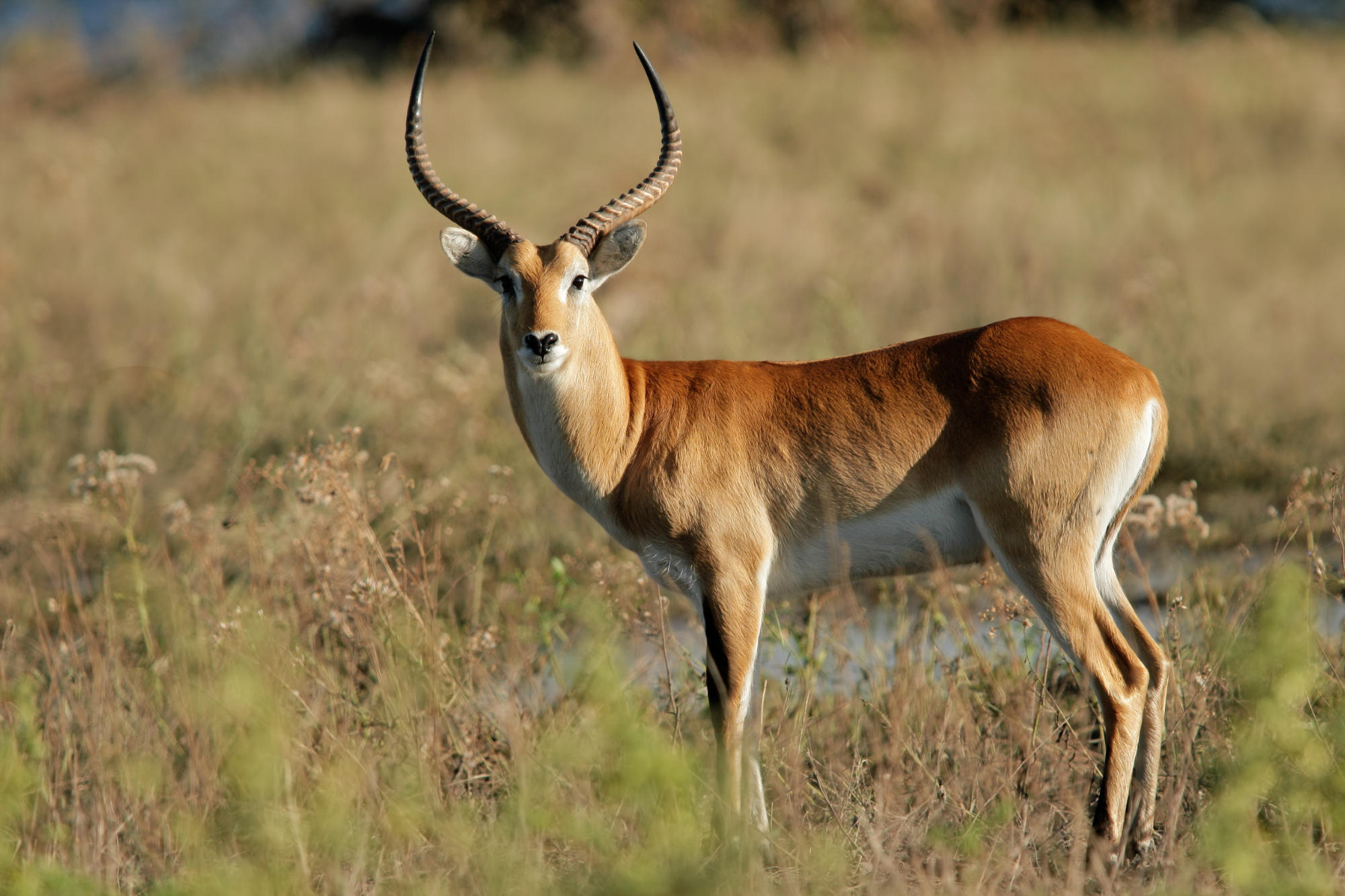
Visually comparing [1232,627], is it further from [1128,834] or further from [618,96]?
[618,96]

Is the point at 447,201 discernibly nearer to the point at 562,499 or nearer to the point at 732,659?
the point at 732,659

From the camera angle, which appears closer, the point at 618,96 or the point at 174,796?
the point at 174,796

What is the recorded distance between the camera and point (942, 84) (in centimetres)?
1695

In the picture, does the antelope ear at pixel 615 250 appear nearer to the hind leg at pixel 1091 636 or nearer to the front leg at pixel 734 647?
the front leg at pixel 734 647

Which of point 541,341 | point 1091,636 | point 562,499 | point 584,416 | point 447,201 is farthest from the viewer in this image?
point 562,499

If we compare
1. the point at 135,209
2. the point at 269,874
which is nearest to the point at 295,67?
the point at 135,209

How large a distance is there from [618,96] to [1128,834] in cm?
1440

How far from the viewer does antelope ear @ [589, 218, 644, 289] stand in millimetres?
4945

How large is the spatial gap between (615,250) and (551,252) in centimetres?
31

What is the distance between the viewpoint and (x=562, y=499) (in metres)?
7.80

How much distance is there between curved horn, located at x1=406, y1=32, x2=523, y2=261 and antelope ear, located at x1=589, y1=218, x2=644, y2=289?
310 mm

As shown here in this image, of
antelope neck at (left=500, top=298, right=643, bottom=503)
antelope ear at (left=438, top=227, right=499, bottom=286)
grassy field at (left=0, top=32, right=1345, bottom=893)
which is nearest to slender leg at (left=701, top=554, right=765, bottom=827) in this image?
grassy field at (left=0, top=32, right=1345, bottom=893)

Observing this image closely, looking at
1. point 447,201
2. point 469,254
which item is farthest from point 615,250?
point 447,201

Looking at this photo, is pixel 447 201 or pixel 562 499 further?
pixel 562 499
